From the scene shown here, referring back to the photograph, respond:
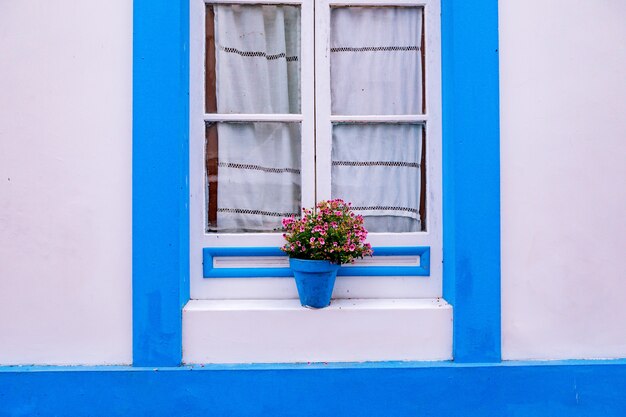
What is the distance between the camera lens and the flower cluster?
96.7 inches

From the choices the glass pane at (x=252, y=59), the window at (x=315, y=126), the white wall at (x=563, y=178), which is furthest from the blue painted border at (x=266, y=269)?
the glass pane at (x=252, y=59)

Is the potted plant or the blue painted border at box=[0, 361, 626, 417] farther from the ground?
the potted plant

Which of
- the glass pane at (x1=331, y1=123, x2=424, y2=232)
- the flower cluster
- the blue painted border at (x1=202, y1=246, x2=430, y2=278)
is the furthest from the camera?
the glass pane at (x1=331, y1=123, x2=424, y2=232)

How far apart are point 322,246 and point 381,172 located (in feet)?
2.21

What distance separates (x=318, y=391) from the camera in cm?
252

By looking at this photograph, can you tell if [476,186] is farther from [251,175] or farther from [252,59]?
[252,59]

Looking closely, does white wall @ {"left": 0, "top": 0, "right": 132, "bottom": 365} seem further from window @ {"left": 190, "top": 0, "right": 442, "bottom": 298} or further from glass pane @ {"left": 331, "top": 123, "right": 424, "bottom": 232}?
glass pane @ {"left": 331, "top": 123, "right": 424, "bottom": 232}

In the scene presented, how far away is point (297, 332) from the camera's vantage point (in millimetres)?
2584

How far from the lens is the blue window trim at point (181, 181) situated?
254cm

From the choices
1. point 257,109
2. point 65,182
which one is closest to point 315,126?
point 257,109

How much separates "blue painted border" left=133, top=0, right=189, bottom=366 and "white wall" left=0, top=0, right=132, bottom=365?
0.08 meters

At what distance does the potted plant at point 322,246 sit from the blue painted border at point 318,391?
41 cm

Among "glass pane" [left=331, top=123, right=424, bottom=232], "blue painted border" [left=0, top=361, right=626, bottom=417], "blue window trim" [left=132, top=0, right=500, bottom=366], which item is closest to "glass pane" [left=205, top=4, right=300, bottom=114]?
"blue window trim" [left=132, top=0, right=500, bottom=366]

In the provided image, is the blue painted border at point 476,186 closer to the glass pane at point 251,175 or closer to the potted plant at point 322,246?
the potted plant at point 322,246
